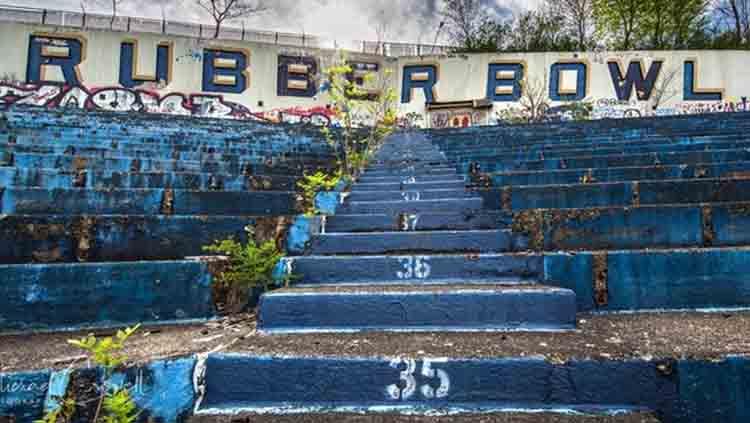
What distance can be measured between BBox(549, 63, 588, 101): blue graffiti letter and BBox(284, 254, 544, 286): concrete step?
1856 centimetres

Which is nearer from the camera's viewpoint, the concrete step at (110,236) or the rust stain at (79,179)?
the concrete step at (110,236)

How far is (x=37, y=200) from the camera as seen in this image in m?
2.65

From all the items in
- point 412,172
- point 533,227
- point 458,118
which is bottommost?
point 533,227

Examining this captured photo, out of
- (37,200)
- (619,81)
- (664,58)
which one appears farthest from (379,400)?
(664,58)

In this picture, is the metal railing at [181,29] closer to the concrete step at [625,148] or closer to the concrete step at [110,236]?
the concrete step at [625,148]

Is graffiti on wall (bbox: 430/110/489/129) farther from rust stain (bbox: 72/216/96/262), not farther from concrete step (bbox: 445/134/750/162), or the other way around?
rust stain (bbox: 72/216/96/262)

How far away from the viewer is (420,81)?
1914cm

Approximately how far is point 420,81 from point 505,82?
13.1 ft

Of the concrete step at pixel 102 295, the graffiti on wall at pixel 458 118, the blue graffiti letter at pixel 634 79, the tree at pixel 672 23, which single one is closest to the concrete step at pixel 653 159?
the concrete step at pixel 102 295

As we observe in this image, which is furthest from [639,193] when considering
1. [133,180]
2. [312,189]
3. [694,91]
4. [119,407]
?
[694,91]

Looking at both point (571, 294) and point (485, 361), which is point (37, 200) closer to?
point (485, 361)

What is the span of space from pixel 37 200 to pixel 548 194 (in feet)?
11.9

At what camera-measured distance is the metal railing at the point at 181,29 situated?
57.7 ft

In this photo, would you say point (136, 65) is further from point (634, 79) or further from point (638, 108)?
point (638, 108)
